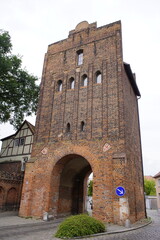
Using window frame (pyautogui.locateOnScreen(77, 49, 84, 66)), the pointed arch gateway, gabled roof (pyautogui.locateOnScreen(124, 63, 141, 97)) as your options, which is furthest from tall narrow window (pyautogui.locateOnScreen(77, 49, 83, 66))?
the pointed arch gateway

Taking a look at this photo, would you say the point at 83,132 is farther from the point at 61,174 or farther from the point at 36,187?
the point at 36,187

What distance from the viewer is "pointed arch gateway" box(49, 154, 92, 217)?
12.9 meters

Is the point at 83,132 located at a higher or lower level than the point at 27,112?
lower

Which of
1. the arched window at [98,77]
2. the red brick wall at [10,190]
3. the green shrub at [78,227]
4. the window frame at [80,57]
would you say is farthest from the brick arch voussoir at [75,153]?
the window frame at [80,57]

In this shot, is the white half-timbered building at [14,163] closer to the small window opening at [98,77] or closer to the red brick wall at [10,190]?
the red brick wall at [10,190]

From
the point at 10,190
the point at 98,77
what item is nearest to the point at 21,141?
the point at 10,190

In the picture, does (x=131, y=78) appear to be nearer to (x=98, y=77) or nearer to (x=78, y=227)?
(x=98, y=77)

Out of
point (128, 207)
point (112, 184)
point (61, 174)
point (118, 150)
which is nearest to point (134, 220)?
point (128, 207)

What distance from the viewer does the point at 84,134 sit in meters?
12.9

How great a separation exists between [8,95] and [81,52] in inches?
292

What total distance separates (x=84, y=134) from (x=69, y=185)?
15.7 feet

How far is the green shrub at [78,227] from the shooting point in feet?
23.8

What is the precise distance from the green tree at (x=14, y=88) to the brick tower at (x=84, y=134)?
2.13m

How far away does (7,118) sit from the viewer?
18.0 m
